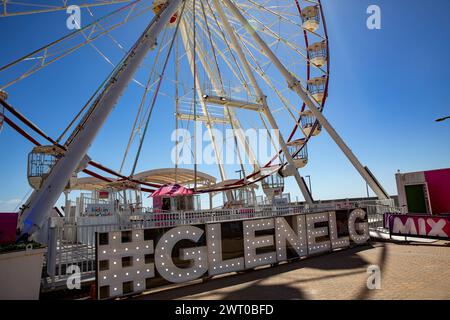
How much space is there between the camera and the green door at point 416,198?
17.8 m

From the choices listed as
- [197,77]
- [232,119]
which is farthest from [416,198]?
[197,77]

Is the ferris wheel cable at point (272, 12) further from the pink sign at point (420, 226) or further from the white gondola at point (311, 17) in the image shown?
the pink sign at point (420, 226)

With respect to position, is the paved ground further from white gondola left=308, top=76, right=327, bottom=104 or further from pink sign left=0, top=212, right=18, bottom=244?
white gondola left=308, top=76, right=327, bottom=104

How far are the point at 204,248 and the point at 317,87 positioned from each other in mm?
15914

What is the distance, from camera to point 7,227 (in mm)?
6816

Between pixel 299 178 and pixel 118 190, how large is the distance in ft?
40.6

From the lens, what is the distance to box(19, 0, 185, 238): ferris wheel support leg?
327 inches

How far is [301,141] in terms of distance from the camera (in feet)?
71.7

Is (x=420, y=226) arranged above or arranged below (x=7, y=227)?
below

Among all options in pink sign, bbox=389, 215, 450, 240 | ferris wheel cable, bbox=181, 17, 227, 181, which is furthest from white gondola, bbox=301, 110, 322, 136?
pink sign, bbox=389, 215, 450, 240

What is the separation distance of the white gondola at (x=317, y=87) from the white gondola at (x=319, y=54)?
0.97 metres

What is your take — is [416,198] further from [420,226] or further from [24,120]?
[24,120]

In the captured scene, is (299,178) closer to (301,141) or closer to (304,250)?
(301,141)
